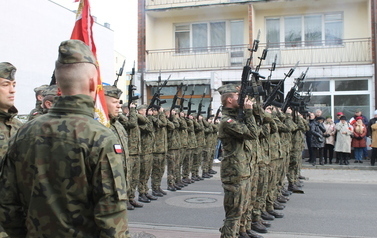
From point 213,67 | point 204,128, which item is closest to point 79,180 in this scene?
point 204,128

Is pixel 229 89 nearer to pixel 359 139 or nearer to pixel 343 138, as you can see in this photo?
pixel 343 138

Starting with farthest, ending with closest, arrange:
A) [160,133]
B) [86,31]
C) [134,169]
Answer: [160,133] → [134,169] → [86,31]

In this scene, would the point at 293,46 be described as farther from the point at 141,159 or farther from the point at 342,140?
the point at 141,159

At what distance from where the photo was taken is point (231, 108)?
5.48 metres

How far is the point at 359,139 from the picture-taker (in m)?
15.1

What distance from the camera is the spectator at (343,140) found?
48.8ft

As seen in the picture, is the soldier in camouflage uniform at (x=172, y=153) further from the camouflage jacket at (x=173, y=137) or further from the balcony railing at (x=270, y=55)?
the balcony railing at (x=270, y=55)

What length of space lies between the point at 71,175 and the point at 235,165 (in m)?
3.30

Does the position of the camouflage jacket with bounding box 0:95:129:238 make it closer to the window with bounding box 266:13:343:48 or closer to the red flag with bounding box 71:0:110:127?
the red flag with bounding box 71:0:110:127

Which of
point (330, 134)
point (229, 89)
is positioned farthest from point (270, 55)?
point (229, 89)

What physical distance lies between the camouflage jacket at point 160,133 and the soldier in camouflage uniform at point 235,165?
4249mm

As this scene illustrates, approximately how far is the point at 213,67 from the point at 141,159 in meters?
11.5

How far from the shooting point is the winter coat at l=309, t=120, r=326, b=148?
48.8 ft

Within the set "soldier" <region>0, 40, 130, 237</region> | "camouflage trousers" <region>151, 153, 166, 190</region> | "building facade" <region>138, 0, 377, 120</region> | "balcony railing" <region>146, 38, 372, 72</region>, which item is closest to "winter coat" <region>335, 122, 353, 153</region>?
"building facade" <region>138, 0, 377, 120</region>
